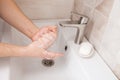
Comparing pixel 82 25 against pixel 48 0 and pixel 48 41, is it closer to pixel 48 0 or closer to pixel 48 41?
pixel 48 41

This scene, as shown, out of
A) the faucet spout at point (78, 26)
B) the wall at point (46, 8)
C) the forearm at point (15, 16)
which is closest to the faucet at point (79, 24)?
the faucet spout at point (78, 26)

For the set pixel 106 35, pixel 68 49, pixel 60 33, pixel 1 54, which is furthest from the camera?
pixel 60 33

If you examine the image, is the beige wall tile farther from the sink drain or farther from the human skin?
the sink drain

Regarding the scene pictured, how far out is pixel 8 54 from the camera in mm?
579

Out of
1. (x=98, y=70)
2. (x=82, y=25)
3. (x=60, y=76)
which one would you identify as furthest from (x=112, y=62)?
(x=60, y=76)

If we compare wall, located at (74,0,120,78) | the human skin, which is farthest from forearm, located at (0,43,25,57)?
wall, located at (74,0,120,78)

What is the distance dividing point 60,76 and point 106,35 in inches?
13.4

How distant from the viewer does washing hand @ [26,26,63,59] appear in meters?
0.60

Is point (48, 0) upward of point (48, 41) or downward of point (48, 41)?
upward

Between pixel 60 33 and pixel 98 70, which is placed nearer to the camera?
pixel 98 70

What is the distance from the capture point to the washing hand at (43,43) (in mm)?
600

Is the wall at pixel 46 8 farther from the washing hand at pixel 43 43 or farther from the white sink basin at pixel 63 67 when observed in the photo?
the washing hand at pixel 43 43

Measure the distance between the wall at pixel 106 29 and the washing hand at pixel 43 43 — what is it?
0.66 ft

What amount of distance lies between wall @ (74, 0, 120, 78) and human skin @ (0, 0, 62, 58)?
0.21 metres
